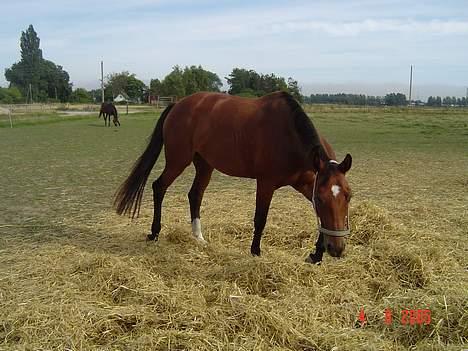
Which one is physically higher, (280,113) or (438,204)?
(280,113)

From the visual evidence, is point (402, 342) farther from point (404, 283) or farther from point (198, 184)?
point (198, 184)

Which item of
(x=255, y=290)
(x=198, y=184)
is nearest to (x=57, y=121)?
(x=198, y=184)

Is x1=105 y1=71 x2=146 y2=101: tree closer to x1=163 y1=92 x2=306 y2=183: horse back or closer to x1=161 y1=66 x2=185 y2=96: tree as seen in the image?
x1=161 y1=66 x2=185 y2=96: tree

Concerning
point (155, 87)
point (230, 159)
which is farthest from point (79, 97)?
point (230, 159)

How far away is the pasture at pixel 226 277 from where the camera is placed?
9.18 feet

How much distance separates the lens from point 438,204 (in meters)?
6.62

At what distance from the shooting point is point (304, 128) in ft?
13.1

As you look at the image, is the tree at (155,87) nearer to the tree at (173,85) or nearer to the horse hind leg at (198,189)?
the tree at (173,85)

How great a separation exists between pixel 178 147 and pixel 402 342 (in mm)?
3256

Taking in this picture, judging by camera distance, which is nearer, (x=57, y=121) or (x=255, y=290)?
(x=255, y=290)

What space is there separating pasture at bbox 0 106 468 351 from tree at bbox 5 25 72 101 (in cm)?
8244

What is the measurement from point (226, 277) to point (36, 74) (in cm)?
10063

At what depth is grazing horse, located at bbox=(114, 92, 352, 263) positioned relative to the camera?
11.3 feet

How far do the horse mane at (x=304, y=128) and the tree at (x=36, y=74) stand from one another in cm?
8432
